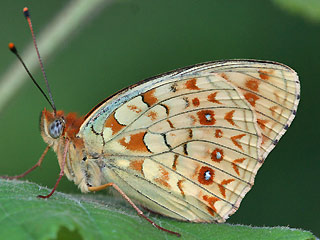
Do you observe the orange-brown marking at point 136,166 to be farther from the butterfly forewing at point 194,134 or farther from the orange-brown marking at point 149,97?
the orange-brown marking at point 149,97

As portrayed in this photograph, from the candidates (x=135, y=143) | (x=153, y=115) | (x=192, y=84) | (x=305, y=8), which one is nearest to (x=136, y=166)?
(x=135, y=143)

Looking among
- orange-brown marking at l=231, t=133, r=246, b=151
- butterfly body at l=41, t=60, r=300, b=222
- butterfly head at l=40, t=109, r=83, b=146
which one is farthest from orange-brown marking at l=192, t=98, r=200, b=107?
butterfly head at l=40, t=109, r=83, b=146

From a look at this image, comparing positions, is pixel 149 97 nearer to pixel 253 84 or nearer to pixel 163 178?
pixel 163 178

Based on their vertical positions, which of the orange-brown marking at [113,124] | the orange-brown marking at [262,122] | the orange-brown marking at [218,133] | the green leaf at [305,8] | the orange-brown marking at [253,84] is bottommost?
the orange-brown marking at [218,133]

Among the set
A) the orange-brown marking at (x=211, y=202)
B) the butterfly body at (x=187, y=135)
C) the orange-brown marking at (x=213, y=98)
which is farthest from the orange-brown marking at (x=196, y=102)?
the orange-brown marking at (x=211, y=202)

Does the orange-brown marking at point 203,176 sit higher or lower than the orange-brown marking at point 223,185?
higher

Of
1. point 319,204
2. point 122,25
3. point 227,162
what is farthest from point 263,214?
point 122,25

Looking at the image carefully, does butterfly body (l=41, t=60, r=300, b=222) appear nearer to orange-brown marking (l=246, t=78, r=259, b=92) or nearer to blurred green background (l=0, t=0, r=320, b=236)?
orange-brown marking (l=246, t=78, r=259, b=92)
